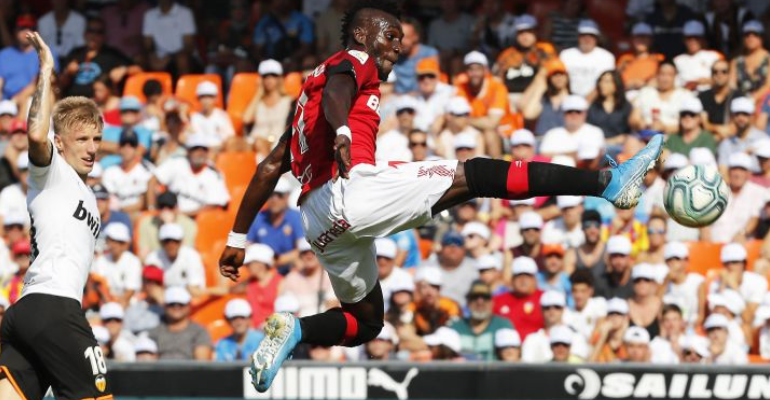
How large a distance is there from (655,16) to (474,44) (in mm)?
1884

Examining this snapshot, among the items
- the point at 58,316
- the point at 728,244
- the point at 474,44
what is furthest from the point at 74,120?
the point at 474,44

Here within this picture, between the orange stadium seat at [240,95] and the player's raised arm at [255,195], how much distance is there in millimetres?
7258

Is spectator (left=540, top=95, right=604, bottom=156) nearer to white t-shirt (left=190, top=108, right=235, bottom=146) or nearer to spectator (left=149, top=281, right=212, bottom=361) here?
white t-shirt (left=190, top=108, right=235, bottom=146)

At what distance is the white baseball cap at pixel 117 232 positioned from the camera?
46.5 feet

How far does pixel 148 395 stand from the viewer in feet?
39.0

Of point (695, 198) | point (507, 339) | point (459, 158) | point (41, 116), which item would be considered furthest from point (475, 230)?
point (41, 116)

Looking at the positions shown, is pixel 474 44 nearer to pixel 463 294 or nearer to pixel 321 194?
pixel 463 294

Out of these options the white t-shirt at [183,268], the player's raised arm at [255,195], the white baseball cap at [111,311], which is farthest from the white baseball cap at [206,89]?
the player's raised arm at [255,195]

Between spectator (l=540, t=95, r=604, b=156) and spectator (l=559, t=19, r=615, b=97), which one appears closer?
spectator (l=540, t=95, r=604, b=156)

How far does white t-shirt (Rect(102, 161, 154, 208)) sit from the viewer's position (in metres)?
15.2

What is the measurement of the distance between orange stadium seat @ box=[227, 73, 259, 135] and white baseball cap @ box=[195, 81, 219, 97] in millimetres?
293

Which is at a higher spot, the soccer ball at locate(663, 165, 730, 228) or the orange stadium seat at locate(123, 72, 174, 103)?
the orange stadium seat at locate(123, 72, 174, 103)

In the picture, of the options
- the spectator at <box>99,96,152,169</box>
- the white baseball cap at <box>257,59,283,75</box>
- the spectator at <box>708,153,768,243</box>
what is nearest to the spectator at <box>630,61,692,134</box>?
the spectator at <box>708,153,768,243</box>

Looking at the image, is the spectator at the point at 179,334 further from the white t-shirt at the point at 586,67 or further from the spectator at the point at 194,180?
the white t-shirt at the point at 586,67
